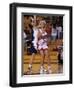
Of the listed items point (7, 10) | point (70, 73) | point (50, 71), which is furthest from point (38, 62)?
point (7, 10)

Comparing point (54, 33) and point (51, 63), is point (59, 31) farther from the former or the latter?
point (51, 63)

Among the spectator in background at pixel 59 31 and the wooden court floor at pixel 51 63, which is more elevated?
the spectator in background at pixel 59 31

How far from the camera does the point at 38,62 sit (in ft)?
5.27

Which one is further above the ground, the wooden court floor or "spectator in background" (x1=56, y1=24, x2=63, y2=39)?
"spectator in background" (x1=56, y1=24, x2=63, y2=39)

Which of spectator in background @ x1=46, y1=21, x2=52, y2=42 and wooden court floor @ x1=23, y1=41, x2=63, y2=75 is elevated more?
spectator in background @ x1=46, y1=21, x2=52, y2=42

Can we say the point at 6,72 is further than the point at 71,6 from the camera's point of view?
No

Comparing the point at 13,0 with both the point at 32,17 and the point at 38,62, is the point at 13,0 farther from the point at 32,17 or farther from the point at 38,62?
the point at 38,62

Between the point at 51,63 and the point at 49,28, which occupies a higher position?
the point at 49,28

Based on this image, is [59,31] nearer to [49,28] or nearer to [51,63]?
[49,28]

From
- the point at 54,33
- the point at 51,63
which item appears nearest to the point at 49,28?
the point at 54,33

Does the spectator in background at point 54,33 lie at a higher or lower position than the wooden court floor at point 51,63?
higher

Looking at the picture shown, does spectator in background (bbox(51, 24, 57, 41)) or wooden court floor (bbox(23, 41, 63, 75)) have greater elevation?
spectator in background (bbox(51, 24, 57, 41))

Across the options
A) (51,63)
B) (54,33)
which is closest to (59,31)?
(54,33)

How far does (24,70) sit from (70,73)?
282 millimetres
